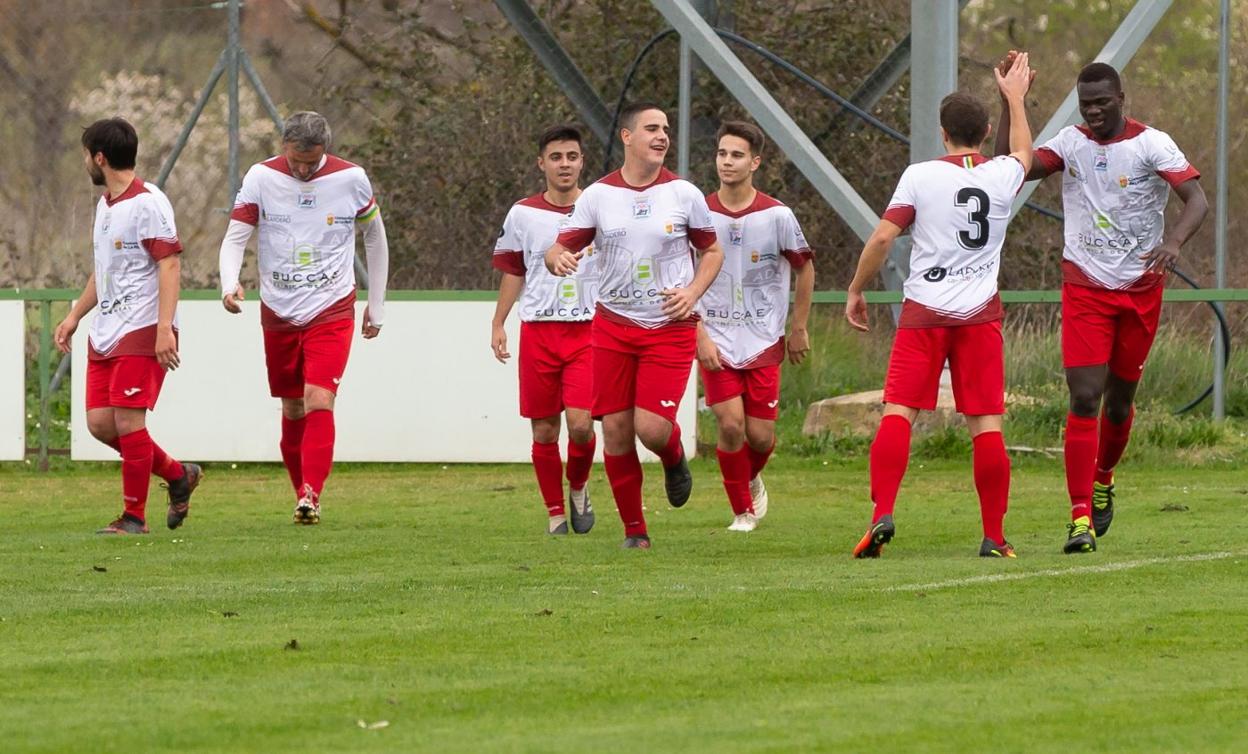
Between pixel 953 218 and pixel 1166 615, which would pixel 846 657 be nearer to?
pixel 1166 615

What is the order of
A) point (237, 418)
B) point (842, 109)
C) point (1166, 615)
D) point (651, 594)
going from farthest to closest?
point (842, 109)
point (237, 418)
point (651, 594)
point (1166, 615)

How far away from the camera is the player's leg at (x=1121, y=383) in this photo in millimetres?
9844

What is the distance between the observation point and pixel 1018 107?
9438 mm

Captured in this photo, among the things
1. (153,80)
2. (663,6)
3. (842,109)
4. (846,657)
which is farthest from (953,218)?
(153,80)

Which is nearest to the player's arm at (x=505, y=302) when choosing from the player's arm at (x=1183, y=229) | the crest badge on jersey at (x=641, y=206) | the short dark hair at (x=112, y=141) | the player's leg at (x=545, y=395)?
the player's leg at (x=545, y=395)

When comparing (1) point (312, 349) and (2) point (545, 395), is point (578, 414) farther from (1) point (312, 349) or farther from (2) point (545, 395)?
(1) point (312, 349)

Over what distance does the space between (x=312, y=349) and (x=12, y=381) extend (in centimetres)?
500

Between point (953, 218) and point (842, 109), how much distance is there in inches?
442

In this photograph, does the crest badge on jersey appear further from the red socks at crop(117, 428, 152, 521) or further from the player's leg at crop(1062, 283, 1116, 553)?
the red socks at crop(117, 428, 152, 521)

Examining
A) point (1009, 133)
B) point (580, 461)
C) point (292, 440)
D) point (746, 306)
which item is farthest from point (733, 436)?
point (1009, 133)

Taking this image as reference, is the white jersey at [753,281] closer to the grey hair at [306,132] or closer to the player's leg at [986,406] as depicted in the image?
the grey hair at [306,132]

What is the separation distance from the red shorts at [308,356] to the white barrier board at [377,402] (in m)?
4.11

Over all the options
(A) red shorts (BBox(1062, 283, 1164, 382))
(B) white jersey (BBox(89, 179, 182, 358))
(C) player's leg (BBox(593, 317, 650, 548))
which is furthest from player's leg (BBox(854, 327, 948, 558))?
(B) white jersey (BBox(89, 179, 182, 358))

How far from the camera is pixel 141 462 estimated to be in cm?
1125
